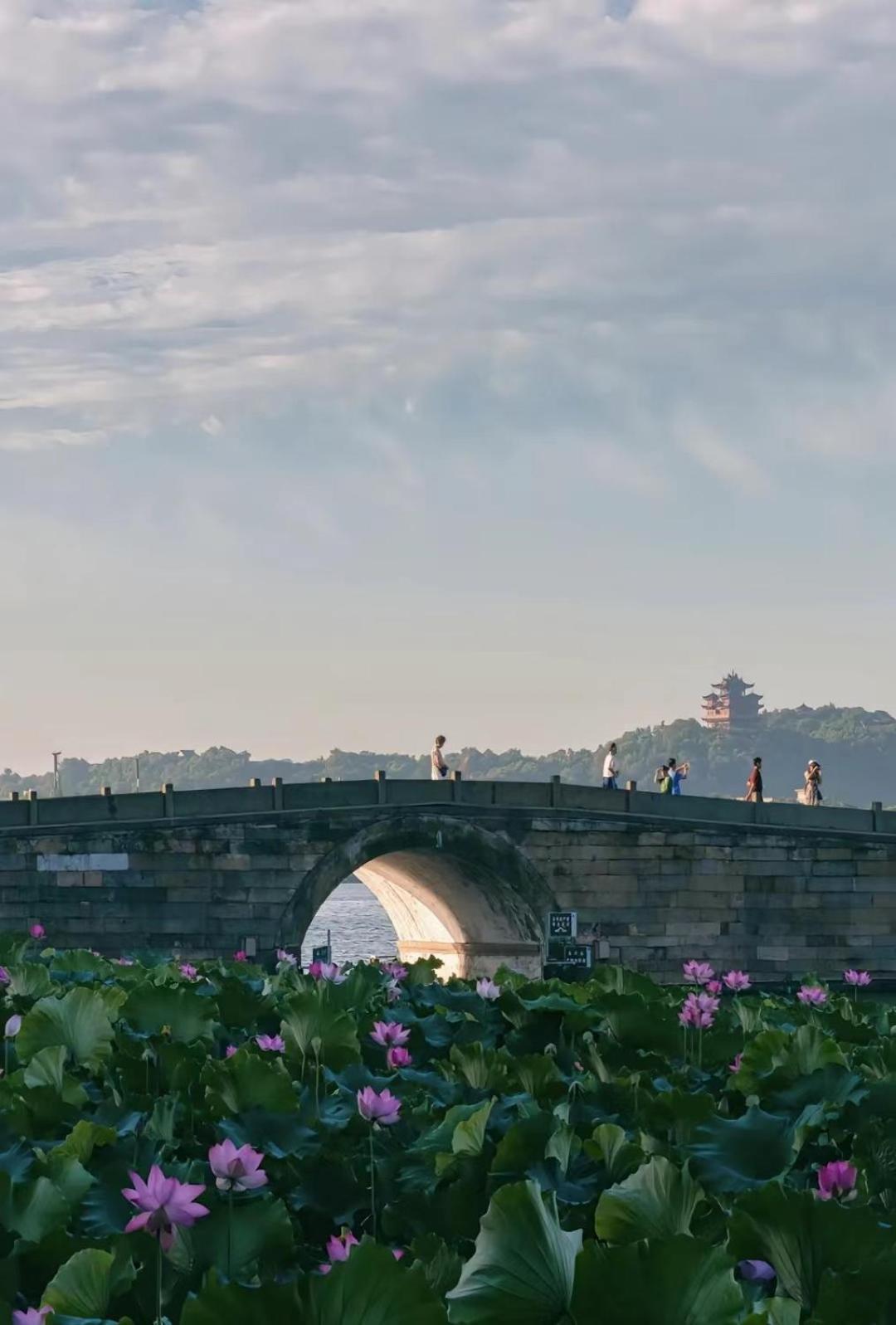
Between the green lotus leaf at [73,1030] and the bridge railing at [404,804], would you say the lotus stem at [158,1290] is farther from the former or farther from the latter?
the bridge railing at [404,804]

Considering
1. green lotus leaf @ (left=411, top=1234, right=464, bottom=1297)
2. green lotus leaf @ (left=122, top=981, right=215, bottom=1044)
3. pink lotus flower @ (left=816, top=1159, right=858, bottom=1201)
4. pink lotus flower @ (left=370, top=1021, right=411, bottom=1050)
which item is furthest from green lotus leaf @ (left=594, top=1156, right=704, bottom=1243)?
green lotus leaf @ (left=122, top=981, right=215, bottom=1044)

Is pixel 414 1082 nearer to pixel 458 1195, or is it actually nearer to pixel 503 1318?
pixel 458 1195

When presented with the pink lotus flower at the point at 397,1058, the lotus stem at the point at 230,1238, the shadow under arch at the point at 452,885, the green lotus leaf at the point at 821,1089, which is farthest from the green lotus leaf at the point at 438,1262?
the shadow under arch at the point at 452,885

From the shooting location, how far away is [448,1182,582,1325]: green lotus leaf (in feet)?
11.8

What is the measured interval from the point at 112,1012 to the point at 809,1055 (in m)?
2.65

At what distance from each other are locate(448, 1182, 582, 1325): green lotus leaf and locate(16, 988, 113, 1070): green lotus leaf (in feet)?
13.4

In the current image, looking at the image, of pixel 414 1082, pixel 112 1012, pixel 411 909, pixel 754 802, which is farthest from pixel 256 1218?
pixel 411 909

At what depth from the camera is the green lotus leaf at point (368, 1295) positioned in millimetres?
3336

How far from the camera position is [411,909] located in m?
46.0

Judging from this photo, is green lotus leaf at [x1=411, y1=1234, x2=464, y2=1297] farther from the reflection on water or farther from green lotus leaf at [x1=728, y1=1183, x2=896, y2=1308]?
the reflection on water

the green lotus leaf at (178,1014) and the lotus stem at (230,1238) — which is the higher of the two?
the green lotus leaf at (178,1014)

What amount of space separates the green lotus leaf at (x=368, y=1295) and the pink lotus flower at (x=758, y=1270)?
1.21 metres

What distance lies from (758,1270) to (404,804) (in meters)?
32.2

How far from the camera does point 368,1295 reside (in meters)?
3.35
